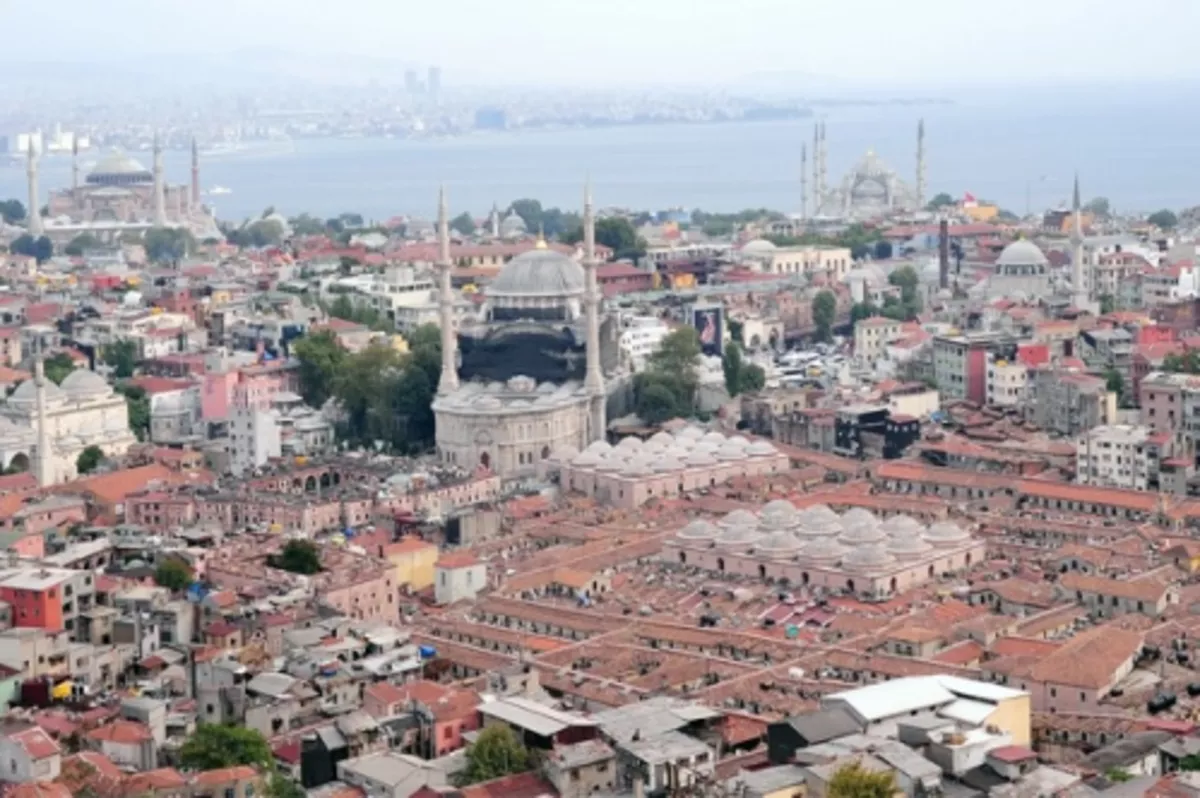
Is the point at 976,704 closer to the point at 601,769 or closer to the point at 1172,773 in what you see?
the point at 1172,773

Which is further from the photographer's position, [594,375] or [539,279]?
[539,279]

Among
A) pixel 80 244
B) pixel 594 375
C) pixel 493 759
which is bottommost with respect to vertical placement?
pixel 493 759

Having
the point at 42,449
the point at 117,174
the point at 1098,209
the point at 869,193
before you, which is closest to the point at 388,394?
the point at 42,449

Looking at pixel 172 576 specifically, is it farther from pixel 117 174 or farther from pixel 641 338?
pixel 117 174

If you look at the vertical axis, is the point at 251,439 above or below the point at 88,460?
above

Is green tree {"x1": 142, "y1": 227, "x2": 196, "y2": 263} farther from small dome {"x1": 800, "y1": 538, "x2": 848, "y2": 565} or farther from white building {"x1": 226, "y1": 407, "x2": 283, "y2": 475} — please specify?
small dome {"x1": 800, "y1": 538, "x2": 848, "y2": 565}

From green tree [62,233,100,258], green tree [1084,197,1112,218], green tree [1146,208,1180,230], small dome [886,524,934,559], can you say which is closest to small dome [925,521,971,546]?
small dome [886,524,934,559]
